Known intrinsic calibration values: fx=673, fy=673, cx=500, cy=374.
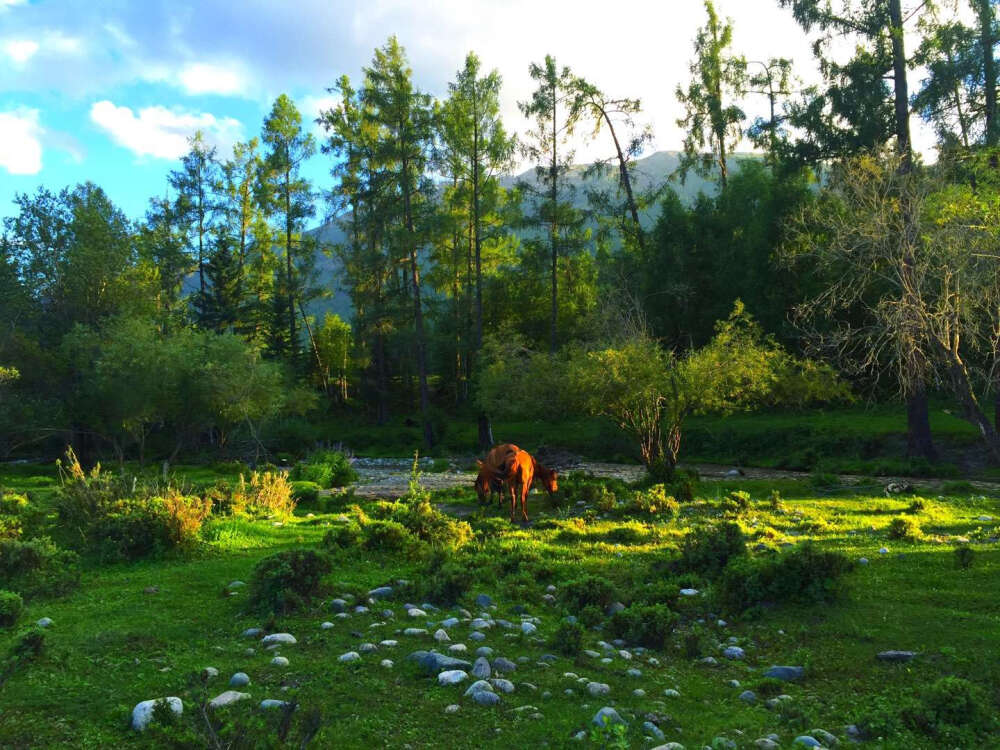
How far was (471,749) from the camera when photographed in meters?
4.78

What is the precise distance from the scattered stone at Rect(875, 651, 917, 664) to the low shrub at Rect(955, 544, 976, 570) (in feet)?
13.7

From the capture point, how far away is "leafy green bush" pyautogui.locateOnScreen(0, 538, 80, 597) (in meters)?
8.73

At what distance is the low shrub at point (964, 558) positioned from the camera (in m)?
9.95

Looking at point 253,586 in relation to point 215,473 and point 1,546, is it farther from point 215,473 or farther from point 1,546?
point 215,473

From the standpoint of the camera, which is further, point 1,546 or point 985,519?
point 985,519

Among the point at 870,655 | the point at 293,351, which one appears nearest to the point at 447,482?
the point at 870,655

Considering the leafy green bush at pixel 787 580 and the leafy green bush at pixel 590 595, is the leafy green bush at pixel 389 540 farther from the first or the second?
the leafy green bush at pixel 787 580

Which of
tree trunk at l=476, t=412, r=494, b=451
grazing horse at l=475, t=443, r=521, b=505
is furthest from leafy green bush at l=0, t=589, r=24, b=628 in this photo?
tree trunk at l=476, t=412, r=494, b=451

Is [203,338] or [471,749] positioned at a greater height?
[203,338]

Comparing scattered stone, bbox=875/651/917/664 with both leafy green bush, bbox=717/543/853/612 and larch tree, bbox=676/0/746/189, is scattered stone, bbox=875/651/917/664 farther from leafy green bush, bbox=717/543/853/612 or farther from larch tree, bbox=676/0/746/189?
larch tree, bbox=676/0/746/189

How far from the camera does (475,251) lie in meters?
46.8

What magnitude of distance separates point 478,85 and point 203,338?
22.8 m

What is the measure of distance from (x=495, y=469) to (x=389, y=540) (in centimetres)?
629

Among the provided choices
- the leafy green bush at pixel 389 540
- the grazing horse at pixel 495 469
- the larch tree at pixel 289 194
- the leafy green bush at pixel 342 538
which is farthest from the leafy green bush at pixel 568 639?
the larch tree at pixel 289 194
